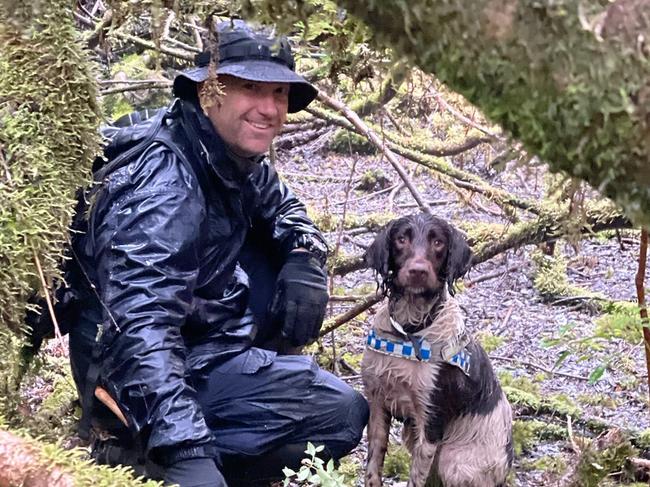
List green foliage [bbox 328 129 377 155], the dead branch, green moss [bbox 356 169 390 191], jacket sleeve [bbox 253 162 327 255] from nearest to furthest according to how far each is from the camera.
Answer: the dead branch
jacket sleeve [bbox 253 162 327 255]
green moss [bbox 356 169 390 191]
green foliage [bbox 328 129 377 155]

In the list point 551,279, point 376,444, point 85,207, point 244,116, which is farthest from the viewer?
point 551,279

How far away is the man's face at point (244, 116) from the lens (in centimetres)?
396

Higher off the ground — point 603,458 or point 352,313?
point 352,313

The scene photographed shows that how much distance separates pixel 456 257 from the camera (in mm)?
4516

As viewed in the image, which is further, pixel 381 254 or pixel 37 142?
pixel 381 254

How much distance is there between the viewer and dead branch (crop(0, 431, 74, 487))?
191 centimetres

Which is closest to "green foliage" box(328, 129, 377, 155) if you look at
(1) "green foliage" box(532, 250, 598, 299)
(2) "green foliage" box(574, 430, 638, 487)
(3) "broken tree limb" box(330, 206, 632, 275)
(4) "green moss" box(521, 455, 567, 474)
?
(1) "green foliage" box(532, 250, 598, 299)

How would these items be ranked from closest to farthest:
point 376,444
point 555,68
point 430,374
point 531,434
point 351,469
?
1. point 555,68
2. point 430,374
3. point 376,444
4. point 351,469
5. point 531,434

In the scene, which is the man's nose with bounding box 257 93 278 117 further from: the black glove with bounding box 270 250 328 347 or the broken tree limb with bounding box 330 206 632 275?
the broken tree limb with bounding box 330 206 632 275

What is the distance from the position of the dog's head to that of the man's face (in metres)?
0.98

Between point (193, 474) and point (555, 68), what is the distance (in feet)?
8.70

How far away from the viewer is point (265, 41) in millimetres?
3932

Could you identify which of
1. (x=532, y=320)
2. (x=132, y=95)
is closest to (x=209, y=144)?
(x=532, y=320)

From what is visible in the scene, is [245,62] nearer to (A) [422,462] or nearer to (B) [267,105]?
(B) [267,105]
